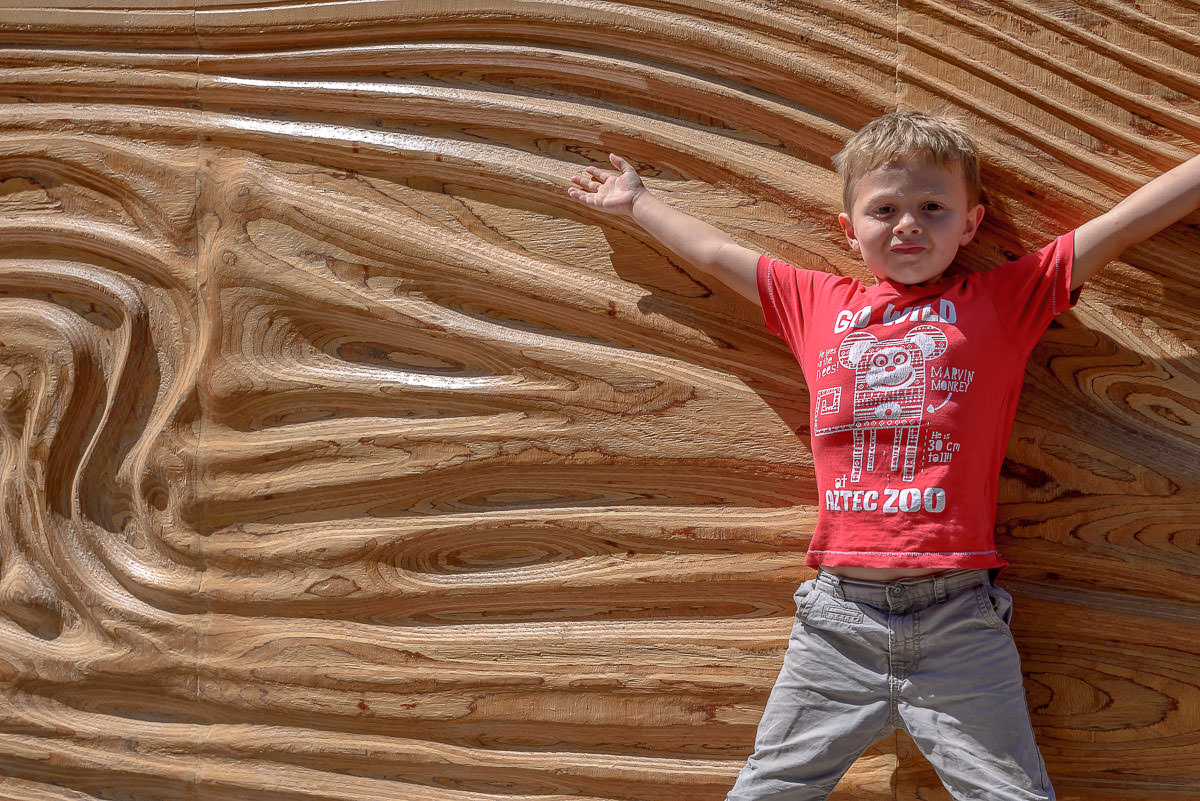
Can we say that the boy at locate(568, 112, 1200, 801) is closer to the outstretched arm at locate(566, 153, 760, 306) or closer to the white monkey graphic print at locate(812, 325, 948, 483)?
the white monkey graphic print at locate(812, 325, 948, 483)

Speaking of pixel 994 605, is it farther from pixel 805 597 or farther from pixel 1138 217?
pixel 1138 217

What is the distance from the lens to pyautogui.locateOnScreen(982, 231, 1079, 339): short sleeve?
1.35 m

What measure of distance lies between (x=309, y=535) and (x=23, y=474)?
617 mm

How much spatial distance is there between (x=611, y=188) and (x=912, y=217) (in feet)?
1.70

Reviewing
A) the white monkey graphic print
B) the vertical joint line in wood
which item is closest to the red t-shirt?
the white monkey graphic print

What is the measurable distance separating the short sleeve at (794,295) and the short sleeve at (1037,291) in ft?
0.71

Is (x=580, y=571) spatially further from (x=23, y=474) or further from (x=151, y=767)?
(x=23, y=474)

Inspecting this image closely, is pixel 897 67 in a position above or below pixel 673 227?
above

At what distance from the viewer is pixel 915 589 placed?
4.30 ft

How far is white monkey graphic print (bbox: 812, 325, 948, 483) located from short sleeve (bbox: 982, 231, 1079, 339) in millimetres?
112

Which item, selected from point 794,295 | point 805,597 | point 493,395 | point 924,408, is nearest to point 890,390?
point 924,408

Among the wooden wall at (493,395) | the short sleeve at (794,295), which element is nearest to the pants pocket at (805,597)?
the wooden wall at (493,395)

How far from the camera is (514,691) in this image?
164cm

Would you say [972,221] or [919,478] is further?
[972,221]
